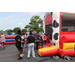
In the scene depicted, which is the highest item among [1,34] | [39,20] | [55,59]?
[39,20]

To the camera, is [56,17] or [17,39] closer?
[17,39]

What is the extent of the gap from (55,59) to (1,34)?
13.5 feet

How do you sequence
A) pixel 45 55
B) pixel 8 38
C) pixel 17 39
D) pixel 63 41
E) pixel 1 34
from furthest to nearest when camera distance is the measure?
1. pixel 8 38
2. pixel 1 34
3. pixel 45 55
4. pixel 63 41
5. pixel 17 39

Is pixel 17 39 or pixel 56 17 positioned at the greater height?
pixel 56 17

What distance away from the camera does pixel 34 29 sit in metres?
30.8

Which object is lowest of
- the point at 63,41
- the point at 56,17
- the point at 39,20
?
the point at 63,41

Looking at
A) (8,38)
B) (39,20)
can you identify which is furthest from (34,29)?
(8,38)

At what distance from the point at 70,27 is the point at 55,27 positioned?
339 cm

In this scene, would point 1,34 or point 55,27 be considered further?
point 1,34

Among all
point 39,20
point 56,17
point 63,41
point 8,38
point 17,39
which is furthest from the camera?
point 39,20

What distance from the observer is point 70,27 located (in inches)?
283

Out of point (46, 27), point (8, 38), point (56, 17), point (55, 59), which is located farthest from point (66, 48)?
point (8, 38)

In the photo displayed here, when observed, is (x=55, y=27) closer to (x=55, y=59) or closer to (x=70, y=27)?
(x=55, y=59)

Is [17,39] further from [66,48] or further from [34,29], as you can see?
[34,29]
